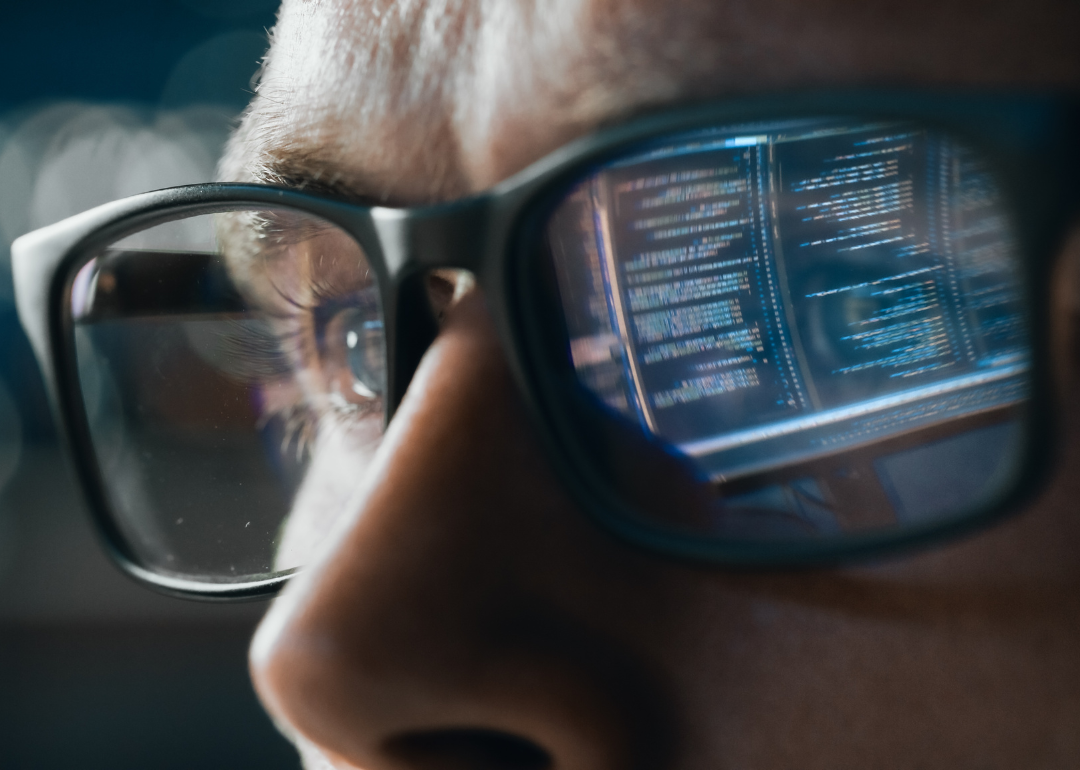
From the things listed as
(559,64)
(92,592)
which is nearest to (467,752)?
(559,64)

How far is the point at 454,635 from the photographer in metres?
0.42

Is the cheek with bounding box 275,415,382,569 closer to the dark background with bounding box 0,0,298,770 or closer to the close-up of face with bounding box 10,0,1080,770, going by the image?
the close-up of face with bounding box 10,0,1080,770

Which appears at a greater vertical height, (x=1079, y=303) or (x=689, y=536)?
(x=1079, y=303)

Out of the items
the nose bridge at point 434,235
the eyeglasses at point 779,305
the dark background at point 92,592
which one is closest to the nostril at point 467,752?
the eyeglasses at point 779,305

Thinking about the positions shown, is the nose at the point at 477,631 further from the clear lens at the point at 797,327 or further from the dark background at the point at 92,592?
the dark background at the point at 92,592

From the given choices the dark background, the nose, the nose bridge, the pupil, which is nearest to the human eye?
the pupil

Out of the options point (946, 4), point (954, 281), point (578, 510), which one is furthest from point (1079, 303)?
point (578, 510)

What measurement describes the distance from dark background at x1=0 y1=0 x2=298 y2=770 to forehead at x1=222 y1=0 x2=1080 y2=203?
76.0 inches

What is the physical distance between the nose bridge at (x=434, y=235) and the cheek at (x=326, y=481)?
0.95 ft

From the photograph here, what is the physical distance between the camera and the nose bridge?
449 millimetres

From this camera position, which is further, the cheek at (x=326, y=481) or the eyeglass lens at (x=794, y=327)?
the cheek at (x=326, y=481)

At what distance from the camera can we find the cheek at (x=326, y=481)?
2.49ft

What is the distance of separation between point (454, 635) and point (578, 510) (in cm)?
11

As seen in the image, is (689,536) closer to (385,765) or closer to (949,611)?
(949,611)
